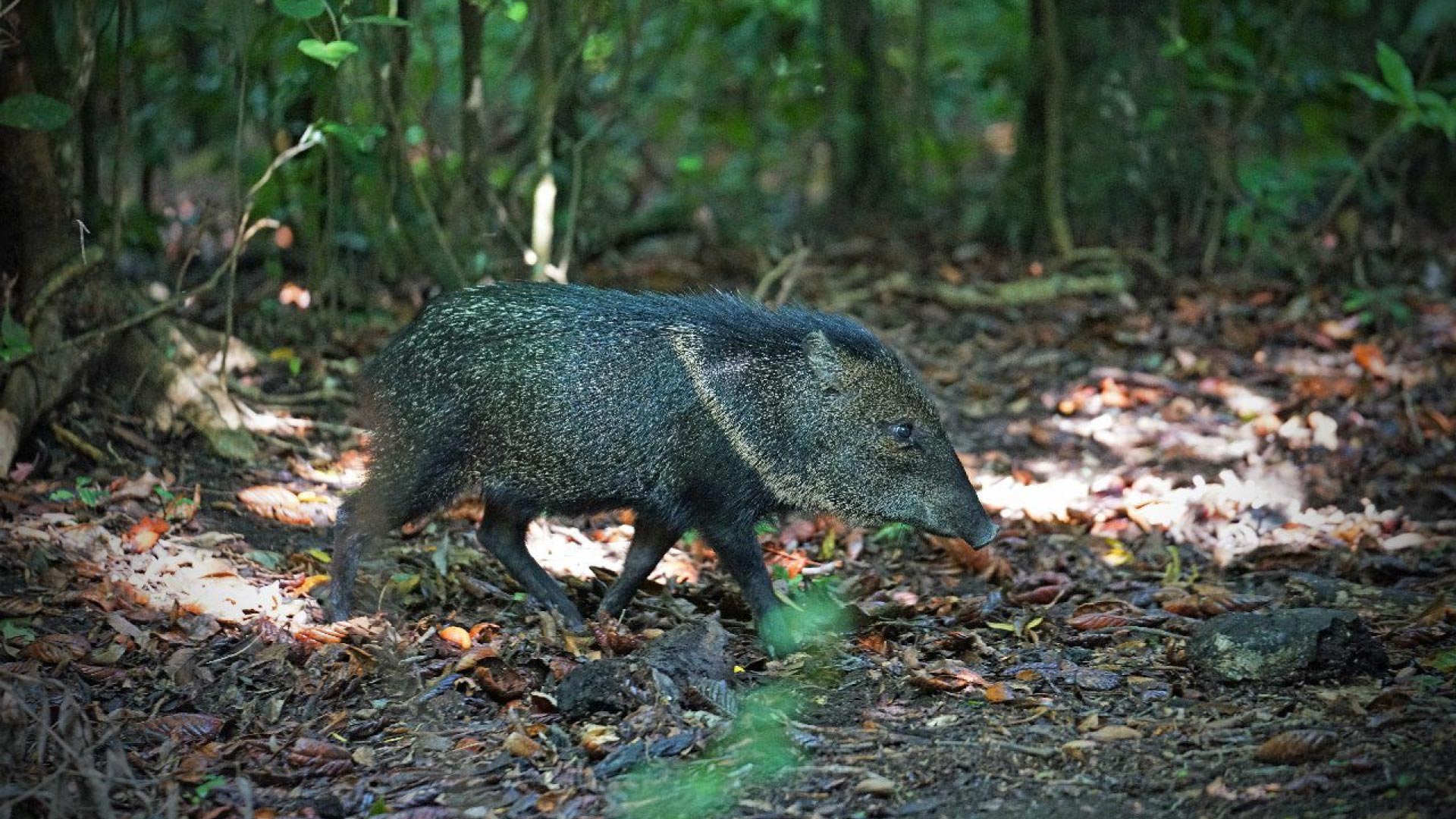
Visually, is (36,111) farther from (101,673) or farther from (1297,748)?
(1297,748)

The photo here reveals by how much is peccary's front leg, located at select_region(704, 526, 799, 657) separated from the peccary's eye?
570 millimetres

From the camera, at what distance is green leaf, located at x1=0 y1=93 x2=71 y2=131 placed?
5219 mm

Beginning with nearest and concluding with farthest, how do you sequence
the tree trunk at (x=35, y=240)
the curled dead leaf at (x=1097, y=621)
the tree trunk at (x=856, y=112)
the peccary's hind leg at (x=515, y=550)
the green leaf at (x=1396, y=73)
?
the curled dead leaf at (x=1097, y=621)
the peccary's hind leg at (x=515, y=550)
the tree trunk at (x=35, y=240)
the green leaf at (x=1396, y=73)
the tree trunk at (x=856, y=112)

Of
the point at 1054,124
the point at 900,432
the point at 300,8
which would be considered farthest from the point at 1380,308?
the point at 300,8

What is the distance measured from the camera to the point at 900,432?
4.92 meters

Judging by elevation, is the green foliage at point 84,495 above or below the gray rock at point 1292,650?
below

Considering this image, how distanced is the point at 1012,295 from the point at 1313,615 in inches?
171

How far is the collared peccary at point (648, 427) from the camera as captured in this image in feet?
15.7

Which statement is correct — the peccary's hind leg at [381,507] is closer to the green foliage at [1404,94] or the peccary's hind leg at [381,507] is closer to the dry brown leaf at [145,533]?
the dry brown leaf at [145,533]

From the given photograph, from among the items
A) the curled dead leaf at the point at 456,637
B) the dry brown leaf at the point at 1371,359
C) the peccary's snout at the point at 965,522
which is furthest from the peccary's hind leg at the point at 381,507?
the dry brown leaf at the point at 1371,359

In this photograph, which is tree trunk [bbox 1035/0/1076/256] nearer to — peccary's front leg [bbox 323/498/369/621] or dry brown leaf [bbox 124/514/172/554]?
peccary's front leg [bbox 323/498/369/621]

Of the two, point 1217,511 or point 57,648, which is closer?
point 57,648

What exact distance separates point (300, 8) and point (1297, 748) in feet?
11.8

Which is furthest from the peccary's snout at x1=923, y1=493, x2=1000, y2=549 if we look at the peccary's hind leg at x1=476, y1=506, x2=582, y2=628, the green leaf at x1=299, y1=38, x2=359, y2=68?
the green leaf at x1=299, y1=38, x2=359, y2=68
